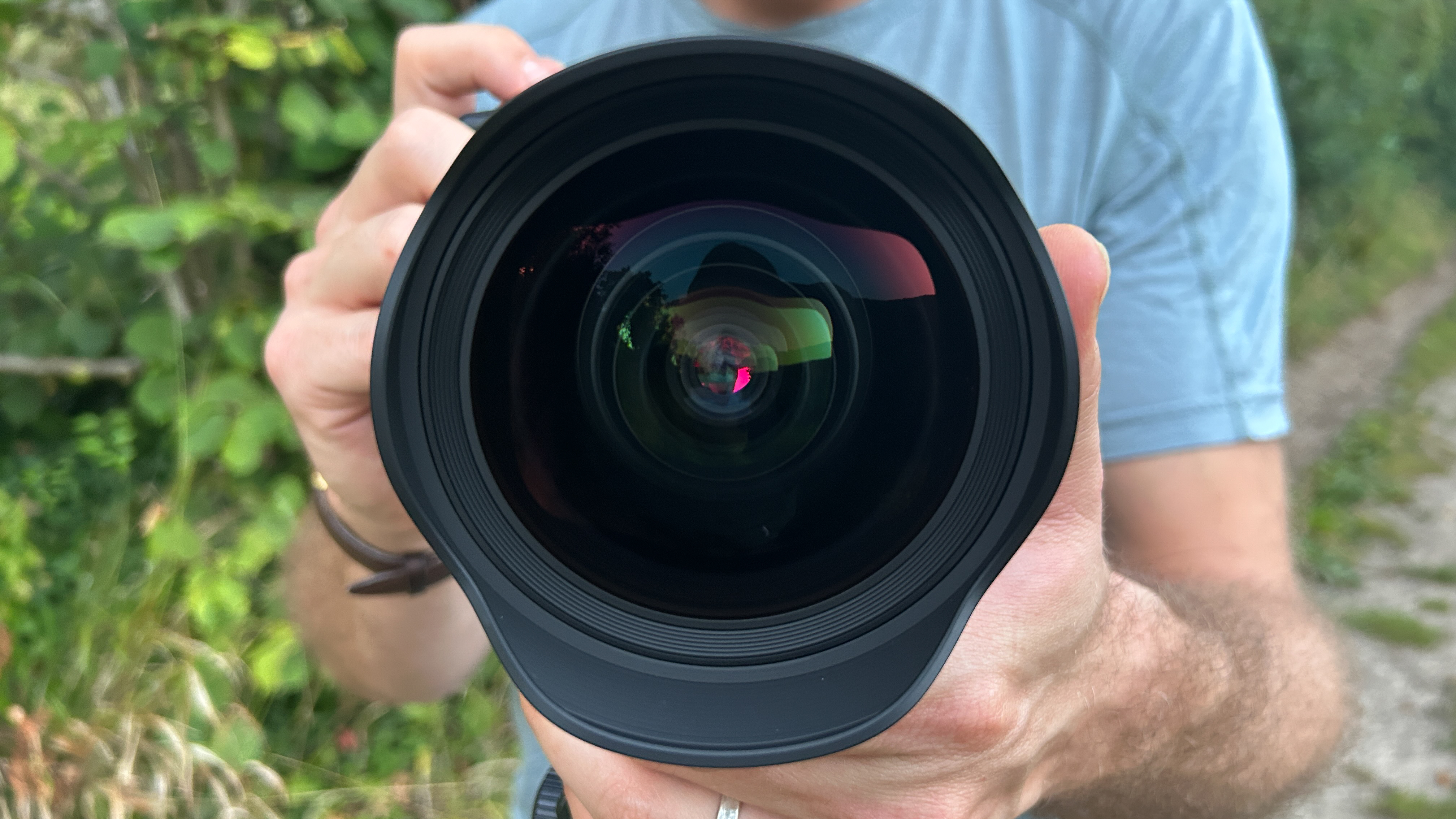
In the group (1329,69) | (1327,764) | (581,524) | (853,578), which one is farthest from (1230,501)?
(1329,69)

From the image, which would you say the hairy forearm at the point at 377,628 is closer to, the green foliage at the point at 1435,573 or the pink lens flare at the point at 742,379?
the pink lens flare at the point at 742,379

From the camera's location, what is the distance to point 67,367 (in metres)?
1.46

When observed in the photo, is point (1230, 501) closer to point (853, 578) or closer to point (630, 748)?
point (853, 578)

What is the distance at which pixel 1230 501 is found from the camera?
2.50ft

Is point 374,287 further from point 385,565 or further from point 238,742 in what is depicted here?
point 238,742

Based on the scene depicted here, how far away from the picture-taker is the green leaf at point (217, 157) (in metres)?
1.21

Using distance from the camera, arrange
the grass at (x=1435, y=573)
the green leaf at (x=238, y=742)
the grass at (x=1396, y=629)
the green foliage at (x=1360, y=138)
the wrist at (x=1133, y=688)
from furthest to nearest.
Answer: the green foliage at (x=1360, y=138)
the grass at (x=1435, y=573)
the grass at (x=1396, y=629)
the green leaf at (x=238, y=742)
the wrist at (x=1133, y=688)

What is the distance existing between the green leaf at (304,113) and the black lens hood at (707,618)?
0.80 m

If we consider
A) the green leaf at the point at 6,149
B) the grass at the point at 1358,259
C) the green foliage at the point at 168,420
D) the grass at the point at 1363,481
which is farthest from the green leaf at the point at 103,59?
the grass at the point at 1358,259

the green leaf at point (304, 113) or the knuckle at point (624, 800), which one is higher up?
the green leaf at point (304, 113)

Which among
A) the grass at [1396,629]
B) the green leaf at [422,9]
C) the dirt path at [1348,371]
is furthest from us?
the dirt path at [1348,371]

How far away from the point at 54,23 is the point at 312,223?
0.57 m

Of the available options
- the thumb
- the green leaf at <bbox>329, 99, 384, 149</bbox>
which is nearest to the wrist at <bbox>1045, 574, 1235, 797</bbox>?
the thumb

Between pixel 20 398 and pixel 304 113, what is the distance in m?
0.75
